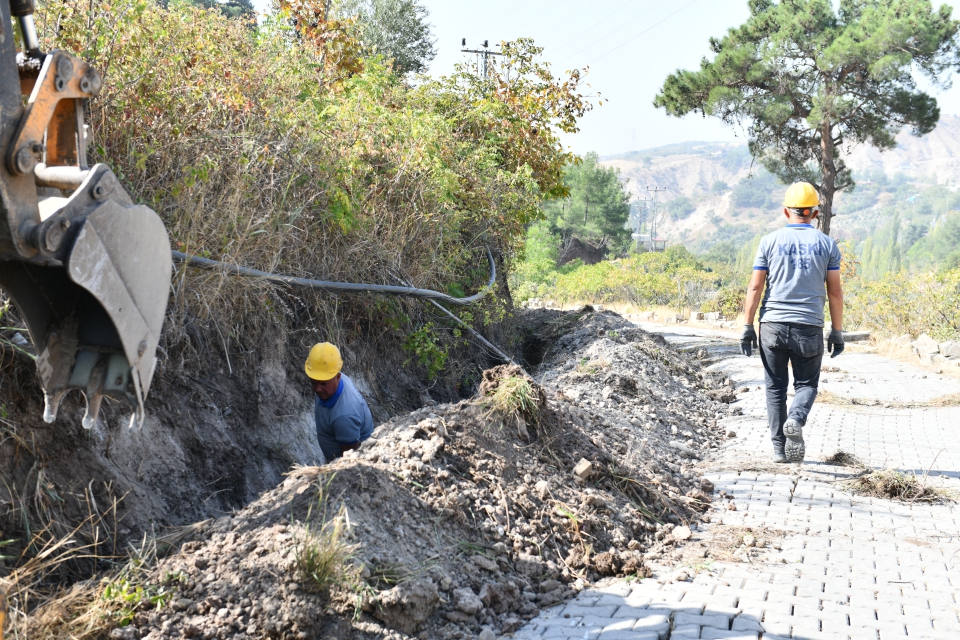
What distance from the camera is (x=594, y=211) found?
69.9 meters

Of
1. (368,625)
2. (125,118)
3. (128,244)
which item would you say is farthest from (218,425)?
(128,244)

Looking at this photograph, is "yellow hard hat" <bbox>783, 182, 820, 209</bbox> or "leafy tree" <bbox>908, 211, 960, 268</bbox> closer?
"yellow hard hat" <bbox>783, 182, 820, 209</bbox>

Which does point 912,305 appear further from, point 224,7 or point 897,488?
point 224,7

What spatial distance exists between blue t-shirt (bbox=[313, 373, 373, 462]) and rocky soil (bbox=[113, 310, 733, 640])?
0.56 ft

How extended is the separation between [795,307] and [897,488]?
146cm

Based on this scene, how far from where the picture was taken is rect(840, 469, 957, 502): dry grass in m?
5.56

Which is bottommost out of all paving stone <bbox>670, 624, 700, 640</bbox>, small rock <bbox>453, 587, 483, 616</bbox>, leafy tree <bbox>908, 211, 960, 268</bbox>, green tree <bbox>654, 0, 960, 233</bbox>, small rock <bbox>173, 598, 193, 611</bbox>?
leafy tree <bbox>908, 211, 960, 268</bbox>

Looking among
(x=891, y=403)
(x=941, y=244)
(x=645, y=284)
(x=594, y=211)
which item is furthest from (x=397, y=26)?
(x=941, y=244)

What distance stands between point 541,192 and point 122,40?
7.61 metres

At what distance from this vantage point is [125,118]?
188 inches

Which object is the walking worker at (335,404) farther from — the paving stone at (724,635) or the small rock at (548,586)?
the paving stone at (724,635)

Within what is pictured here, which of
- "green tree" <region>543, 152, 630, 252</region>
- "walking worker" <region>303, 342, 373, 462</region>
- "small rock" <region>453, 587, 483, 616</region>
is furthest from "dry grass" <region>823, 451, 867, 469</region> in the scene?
"green tree" <region>543, 152, 630, 252</region>

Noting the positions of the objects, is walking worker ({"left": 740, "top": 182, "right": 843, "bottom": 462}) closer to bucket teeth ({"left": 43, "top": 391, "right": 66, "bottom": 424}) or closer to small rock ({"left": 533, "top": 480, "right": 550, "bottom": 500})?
small rock ({"left": 533, "top": 480, "right": 550, "bottom": 500})

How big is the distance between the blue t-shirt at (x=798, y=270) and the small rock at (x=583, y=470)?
2.11 metres
